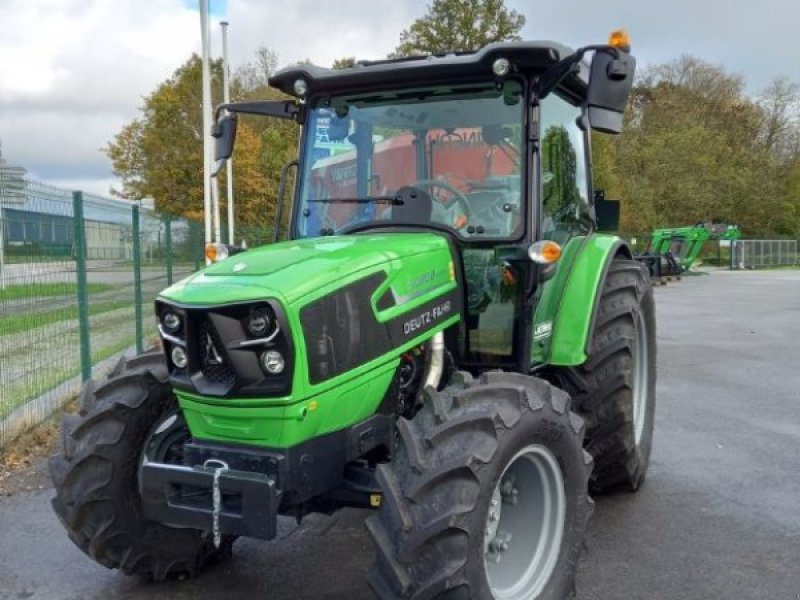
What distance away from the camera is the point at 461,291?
147 inches

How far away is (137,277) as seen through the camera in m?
9.11

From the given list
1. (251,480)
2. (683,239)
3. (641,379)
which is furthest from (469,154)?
(683,239)

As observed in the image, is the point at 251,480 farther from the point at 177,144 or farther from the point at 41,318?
A: the point at 177,144


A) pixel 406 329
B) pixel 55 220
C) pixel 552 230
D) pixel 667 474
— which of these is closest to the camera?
pixel 406 329

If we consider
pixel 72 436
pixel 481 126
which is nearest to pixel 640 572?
pixel 481 126

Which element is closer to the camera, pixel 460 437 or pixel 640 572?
pixel 460 437

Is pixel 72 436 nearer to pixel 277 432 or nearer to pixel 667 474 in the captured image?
pixel 277 432

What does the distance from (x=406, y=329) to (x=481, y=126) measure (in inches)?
48.3

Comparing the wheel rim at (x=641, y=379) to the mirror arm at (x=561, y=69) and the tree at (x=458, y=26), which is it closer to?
the mirror arm at (x=561, y=69)

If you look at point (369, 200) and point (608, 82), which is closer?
point (608, 82)

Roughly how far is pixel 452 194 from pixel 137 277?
615 centimetres

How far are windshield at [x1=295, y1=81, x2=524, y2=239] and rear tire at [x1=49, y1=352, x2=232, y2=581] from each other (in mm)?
1228

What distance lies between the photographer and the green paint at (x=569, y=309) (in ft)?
13.6

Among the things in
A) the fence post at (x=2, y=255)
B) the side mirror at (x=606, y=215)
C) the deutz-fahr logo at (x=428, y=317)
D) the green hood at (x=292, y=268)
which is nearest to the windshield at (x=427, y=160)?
the green hood at (x=292, y=268)
